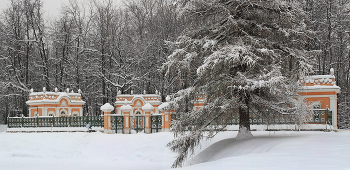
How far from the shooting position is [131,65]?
39094 mm

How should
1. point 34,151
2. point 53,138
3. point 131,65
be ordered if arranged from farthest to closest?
point 131,65 → point 53,138 → point 34,151

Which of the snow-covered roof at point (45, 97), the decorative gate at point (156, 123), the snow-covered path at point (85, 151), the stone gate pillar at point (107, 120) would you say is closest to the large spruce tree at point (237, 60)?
the snow-covered path at point (85, 151)

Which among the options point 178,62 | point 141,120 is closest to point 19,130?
point 141,120

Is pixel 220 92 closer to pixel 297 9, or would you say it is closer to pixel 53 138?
pixel 297 9

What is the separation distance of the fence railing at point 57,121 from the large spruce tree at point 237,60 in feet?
30.5

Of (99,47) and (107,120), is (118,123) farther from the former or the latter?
(99,47)

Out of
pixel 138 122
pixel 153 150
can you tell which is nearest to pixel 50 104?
pixel 138 122

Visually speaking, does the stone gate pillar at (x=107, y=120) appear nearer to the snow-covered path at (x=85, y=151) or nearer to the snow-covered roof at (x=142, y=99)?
the snow-covered path at (x=85, y=151)

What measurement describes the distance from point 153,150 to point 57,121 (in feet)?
29.6

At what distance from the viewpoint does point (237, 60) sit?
12.9m

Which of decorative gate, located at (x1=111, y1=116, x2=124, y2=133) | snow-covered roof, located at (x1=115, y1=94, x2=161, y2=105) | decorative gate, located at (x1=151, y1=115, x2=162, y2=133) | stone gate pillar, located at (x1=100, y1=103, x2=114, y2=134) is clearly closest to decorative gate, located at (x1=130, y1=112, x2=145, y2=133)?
decorative gate, located at (x1=111, y1=116, x2=124, y2=133)

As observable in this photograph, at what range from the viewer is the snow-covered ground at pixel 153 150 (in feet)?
29.7

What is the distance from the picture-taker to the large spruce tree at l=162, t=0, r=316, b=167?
513 inches

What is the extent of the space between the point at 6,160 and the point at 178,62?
36.9 ft
